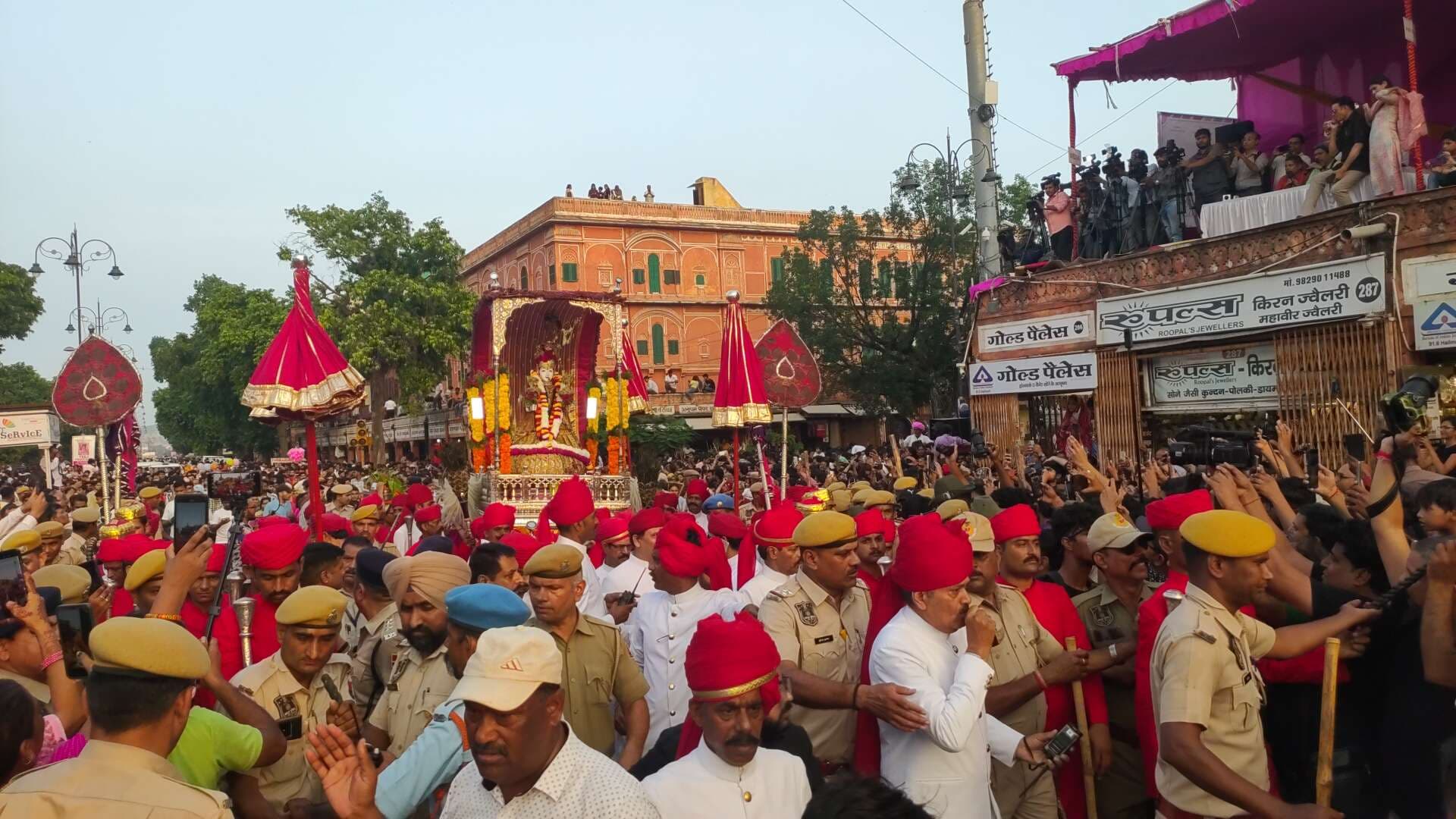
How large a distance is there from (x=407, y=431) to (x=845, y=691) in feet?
154

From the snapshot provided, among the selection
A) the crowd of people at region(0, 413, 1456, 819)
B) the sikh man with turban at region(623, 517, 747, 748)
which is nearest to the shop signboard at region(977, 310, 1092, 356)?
the crowd of people at region(0, 413, 1456, 819)

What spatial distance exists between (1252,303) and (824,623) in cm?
1077

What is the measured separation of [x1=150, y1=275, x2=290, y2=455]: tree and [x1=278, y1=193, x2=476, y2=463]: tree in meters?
8.50

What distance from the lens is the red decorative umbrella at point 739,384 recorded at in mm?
11609

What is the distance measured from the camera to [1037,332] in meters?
15.8

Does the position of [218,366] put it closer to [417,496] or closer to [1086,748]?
[417,496]

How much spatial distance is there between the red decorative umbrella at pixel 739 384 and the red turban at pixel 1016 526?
7124 mm

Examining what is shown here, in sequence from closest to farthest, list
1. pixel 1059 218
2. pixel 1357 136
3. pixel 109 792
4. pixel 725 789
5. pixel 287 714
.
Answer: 1. pixel 109 792
2. pixel 725 789
3. pixel 287 714
4. pixel 1357 136
5. pixel 1059 218

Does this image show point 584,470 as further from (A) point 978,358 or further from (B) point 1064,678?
(B) point 1064,678

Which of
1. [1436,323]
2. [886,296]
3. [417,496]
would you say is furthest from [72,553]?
[886,296]

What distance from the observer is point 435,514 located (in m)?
9.26

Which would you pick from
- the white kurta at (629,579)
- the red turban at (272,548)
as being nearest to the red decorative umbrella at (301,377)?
the white kurta at (629,579)

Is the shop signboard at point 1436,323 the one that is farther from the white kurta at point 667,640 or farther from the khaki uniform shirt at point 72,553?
the khaki uniform shirt at point 72,553

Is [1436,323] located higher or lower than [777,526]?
higher
